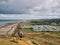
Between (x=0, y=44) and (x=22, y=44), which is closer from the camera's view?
(x=0, y=44)

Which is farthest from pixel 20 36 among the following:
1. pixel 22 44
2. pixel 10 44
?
pixel 10 44

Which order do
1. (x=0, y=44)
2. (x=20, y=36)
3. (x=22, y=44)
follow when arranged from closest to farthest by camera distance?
(x=0, y=44)
(x=22, y=44)
(x=20, y=36)

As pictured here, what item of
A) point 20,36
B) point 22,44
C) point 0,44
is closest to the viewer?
point 0,44

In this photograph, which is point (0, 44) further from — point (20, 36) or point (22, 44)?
point (20, 36)

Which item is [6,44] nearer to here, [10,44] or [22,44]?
[10,44]

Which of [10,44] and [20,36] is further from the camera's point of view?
[20,36]

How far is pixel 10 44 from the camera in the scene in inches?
566

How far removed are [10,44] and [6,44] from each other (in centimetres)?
34

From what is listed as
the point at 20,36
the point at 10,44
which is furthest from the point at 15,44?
the point at 20,36

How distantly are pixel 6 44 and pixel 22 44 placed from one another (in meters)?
1.92

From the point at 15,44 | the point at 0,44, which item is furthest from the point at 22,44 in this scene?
the point at 0,44

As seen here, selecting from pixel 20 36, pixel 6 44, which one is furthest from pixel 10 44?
pixel 20 36

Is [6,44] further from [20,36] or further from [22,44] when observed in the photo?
[20,36]

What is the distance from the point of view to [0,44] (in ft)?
46.9
